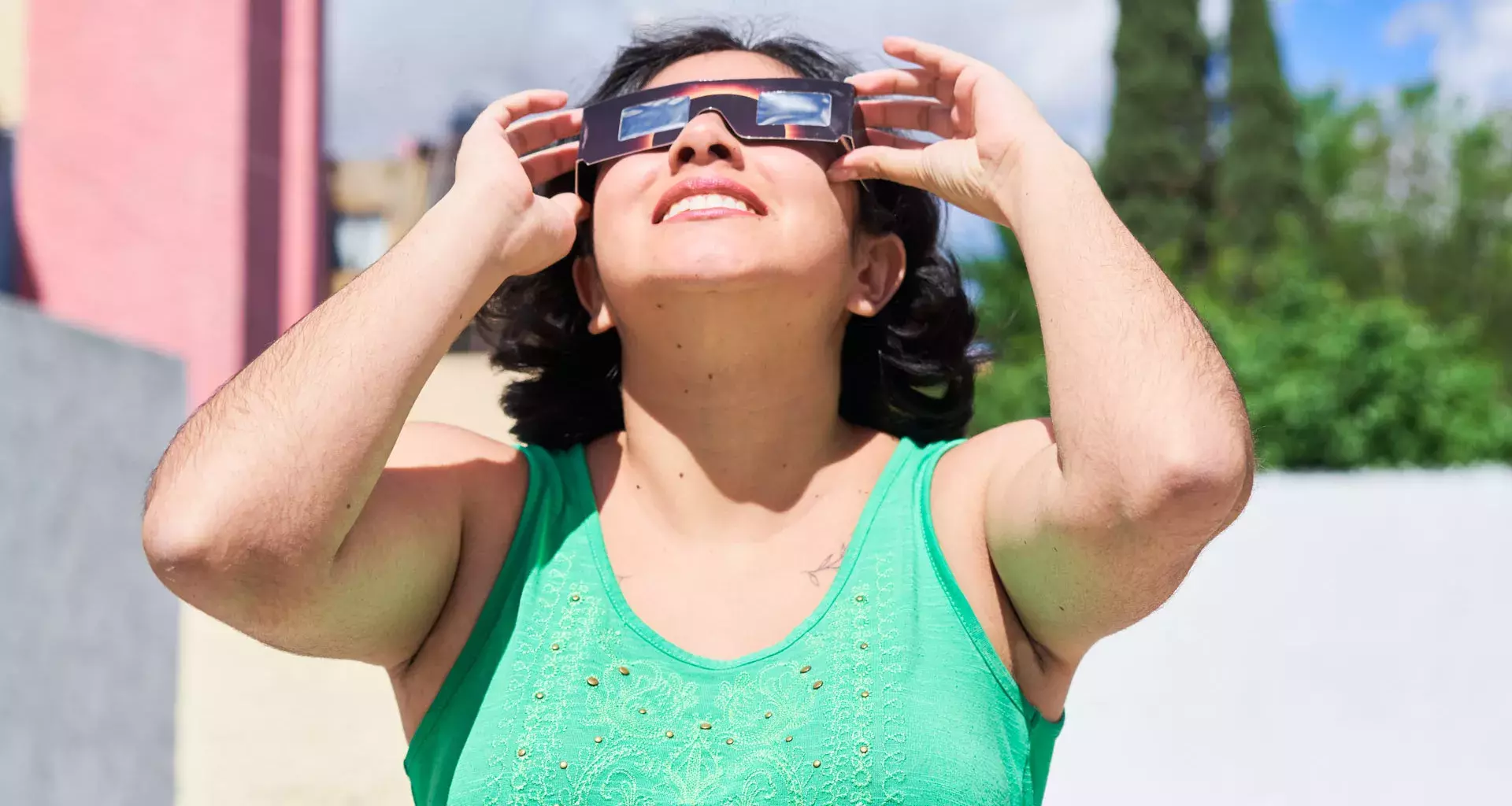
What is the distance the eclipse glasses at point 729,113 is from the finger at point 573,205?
0.07 meters

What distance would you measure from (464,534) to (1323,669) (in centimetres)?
454

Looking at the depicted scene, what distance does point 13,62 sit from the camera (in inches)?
314

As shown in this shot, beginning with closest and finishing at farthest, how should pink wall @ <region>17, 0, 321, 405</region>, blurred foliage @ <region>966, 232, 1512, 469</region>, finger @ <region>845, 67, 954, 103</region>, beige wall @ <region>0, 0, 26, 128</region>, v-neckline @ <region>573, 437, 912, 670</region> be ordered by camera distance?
1. v-neckline @ <region>573, 437, 912, 670</region>
2. finger @ <region>845, 67, 954, 103</region>
3. pink wall @ <region>17, 0, 321, 405</region>
4. beige wall @ <region>0, 0, 26, 128</region>
5. blurred foliage @ <region>966, 232, 1512, 469</region>

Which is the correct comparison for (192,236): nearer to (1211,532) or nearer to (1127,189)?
(1211,532)

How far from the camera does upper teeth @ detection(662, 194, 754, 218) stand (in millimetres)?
1959

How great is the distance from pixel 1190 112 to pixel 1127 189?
5.84 feet

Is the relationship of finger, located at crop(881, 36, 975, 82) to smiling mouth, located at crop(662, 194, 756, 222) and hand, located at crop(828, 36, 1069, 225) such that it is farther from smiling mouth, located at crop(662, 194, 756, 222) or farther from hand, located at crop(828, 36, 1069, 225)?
smiling mouth, located at crop(662, 194, 756, 222)

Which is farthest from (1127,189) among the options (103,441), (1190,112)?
(103,441)

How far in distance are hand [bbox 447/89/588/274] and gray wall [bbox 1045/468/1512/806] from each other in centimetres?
396

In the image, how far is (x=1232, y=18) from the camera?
20516 millimetres

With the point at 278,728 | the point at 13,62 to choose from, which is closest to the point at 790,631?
the point at 278,728

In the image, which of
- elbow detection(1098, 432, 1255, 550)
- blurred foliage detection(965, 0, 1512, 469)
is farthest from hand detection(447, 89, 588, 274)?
blurred foliage detection(965, 0, 1512, 469)

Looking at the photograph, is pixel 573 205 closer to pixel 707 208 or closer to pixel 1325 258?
pixel 707 208

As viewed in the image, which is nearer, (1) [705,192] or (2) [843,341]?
(1) [705,192]
